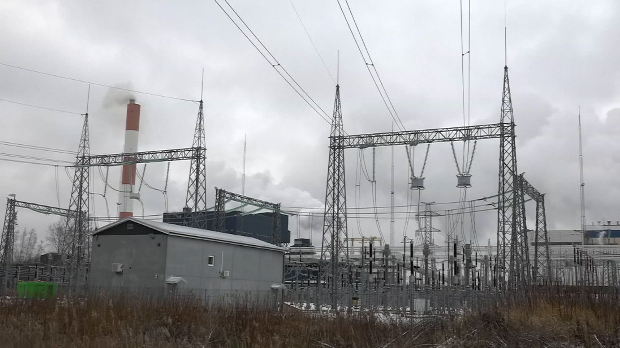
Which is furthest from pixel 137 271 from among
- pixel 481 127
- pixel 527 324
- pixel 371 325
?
pixel 481 127

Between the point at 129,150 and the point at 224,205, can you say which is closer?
the point at 224,205

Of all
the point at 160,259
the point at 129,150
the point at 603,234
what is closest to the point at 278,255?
the point at 160,259

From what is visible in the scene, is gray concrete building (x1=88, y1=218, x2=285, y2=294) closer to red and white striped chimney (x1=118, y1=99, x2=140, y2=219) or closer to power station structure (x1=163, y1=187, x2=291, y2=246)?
power station structure (x1=163, y1=187, x2=291, y2=246)

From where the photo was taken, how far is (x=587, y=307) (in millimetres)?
13234

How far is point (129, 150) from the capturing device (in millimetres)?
58875

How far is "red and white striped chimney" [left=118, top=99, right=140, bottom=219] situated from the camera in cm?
5903

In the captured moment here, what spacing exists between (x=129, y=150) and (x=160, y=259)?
38029 mm

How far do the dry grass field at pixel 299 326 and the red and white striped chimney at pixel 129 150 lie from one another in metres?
45.8

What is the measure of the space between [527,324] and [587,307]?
1.73 meters

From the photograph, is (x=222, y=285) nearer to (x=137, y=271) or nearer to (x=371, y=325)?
(x=137, y=271)

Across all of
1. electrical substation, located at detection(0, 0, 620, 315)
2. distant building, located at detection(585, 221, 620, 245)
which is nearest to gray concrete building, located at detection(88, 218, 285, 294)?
electrical substation, located at detection(0, 0, 620, 315)

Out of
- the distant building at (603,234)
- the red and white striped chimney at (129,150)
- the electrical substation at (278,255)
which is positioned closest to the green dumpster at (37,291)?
the electrical substation at (278,255)

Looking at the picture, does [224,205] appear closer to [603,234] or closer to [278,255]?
[278,255]

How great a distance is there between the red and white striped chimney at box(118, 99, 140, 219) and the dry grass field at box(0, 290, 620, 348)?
45.8 m
